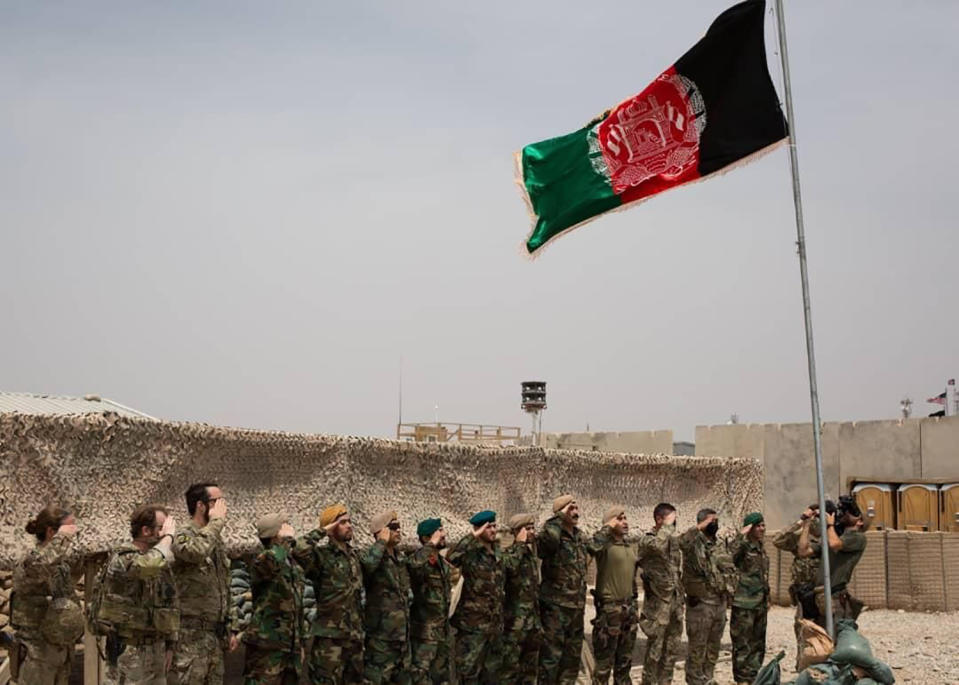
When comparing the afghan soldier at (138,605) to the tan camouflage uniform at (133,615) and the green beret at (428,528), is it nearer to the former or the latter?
the tan camouflage uniform at (133,615)

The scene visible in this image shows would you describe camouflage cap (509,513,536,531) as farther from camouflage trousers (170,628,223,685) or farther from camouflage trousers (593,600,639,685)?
camouflage trousers (170,628,223,685)

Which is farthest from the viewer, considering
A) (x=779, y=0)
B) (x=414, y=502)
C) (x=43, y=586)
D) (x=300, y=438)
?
(x=414, y=502)

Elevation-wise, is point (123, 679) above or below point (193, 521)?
below

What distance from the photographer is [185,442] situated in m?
7.88

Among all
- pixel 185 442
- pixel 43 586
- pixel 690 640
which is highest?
pixel 185 442

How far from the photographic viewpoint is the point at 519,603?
29.8 feet

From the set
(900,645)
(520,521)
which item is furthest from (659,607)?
(900,645)

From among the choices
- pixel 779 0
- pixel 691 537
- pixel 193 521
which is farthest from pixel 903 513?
pixel 193 521

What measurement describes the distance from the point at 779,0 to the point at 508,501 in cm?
497

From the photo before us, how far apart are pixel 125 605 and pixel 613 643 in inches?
178

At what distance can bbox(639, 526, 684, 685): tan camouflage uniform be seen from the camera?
1009 cm

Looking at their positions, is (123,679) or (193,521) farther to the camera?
(193,521)

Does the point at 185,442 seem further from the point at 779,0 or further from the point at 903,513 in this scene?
the point at 903,513

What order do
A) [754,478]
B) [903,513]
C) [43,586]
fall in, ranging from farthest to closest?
[903,513], [754,478], [43,586]
